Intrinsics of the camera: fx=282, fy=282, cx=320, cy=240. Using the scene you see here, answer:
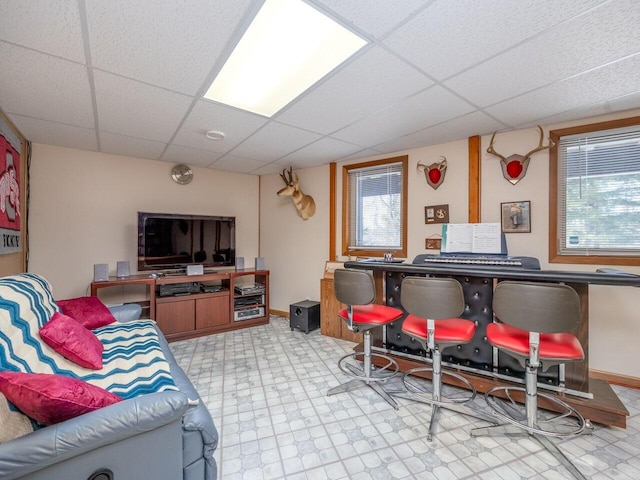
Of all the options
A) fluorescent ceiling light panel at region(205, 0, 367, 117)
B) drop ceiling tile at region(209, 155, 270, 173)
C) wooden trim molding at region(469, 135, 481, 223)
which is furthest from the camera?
drop ceiling tile at region(209, 155, 270, 173)

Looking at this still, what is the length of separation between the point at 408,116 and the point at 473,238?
1.24 metres

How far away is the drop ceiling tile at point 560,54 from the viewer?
1416mm

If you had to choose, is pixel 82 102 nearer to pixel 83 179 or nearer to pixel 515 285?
pixel 83 179

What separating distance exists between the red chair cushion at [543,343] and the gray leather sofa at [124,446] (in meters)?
1.73

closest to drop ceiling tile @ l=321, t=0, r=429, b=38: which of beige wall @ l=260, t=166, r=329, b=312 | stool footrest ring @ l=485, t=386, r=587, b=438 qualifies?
stool footrest ring @ l=485, t=386, r=587, b=438

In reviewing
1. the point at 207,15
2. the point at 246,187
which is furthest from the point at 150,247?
the point at 207,15

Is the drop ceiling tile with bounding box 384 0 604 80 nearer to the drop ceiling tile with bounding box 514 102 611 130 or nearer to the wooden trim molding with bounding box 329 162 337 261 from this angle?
the drop ceiling tile with bounding box 514 102 611 130

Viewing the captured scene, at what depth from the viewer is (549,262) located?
106 inches

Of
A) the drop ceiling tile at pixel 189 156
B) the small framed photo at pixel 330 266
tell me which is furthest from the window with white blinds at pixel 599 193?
the drop ceiling tile at pixel 189 156

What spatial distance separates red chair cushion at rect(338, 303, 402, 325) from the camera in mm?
2227

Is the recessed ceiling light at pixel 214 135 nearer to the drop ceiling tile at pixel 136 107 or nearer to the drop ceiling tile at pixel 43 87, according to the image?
the drop ceiling tile at pixel 136 107

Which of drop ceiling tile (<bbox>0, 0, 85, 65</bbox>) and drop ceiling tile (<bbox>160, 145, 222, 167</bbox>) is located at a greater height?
drop ceiling tile (<bbox>160, 145, 222, 167</bbox>)

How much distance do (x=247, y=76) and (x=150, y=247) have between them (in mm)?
2646

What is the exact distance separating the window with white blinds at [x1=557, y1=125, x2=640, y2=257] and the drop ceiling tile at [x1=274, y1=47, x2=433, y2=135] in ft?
5.82
